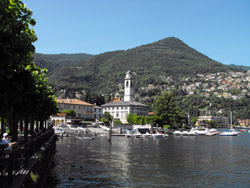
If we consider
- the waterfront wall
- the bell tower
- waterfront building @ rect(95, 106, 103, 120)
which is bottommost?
the waterfront wall

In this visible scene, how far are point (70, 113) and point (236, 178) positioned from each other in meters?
90.6

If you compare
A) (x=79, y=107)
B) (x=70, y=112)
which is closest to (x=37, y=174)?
(x=70, y=112)

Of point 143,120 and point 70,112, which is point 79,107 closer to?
point 70,112

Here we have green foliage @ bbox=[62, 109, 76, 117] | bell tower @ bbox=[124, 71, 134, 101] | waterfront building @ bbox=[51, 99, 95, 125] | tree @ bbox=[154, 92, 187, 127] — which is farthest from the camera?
bell tower @ bbox=[124, 71, 134, 101]

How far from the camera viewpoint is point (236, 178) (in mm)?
24922

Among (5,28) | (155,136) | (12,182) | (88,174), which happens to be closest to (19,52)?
(5,28)

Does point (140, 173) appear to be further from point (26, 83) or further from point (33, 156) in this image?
point (26, 83)

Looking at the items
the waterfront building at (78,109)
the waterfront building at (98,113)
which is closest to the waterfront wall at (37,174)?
the waterfront building at (78,109)

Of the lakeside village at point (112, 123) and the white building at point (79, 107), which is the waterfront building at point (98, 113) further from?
the white building at point (79, 107)

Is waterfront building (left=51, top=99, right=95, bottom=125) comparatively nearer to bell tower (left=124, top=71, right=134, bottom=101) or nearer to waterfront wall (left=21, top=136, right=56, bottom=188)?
bell tower (left=124, top=71, right=134, bottom=101)

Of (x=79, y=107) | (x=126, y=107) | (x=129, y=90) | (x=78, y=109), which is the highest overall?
(x=129, y=90)

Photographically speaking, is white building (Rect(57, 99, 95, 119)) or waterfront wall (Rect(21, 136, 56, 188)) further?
white building (Rect(57, 99, 95, 119))

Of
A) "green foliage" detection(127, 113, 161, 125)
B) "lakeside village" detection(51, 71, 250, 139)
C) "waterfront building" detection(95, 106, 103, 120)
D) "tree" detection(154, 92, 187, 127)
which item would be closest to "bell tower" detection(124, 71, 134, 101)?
"lakeside village" detection(51, 71, 250, 139)

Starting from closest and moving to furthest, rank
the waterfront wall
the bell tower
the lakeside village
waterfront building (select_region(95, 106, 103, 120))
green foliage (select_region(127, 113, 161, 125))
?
the waterfront wall < the lakeside village < green foliage (select_region(127, 113, 161, 125)) < waterfront building (select_region(95, 106, 103, 120)) < the bell tower
